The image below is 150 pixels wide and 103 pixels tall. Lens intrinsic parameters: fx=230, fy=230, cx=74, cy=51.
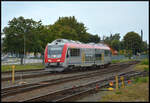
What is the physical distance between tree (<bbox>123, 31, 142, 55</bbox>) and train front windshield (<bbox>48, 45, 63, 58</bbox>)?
198 feet

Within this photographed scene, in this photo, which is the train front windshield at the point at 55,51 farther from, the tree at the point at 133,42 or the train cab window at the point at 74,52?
the tree at the point at 133,42

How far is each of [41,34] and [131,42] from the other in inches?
2172

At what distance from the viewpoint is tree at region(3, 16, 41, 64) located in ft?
95.7

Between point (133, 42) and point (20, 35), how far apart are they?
58.6 metres

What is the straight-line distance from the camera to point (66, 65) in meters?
21.8

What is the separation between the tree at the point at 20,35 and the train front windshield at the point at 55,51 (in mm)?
7329

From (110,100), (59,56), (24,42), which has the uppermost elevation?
(24,42)

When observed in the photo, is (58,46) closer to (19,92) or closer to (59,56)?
(59,56)

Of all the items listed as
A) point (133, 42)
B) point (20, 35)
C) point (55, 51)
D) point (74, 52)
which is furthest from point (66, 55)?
point (133, 42)

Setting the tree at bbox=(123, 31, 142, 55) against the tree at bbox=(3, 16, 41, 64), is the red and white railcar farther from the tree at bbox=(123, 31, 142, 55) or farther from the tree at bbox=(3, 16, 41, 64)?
the tree at bbox=(123, 31, 142, 55)

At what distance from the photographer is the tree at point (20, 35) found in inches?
1148

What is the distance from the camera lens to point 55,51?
73.9 ft

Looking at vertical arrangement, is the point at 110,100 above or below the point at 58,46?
below

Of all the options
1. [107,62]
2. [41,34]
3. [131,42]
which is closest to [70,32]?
[41,34]
